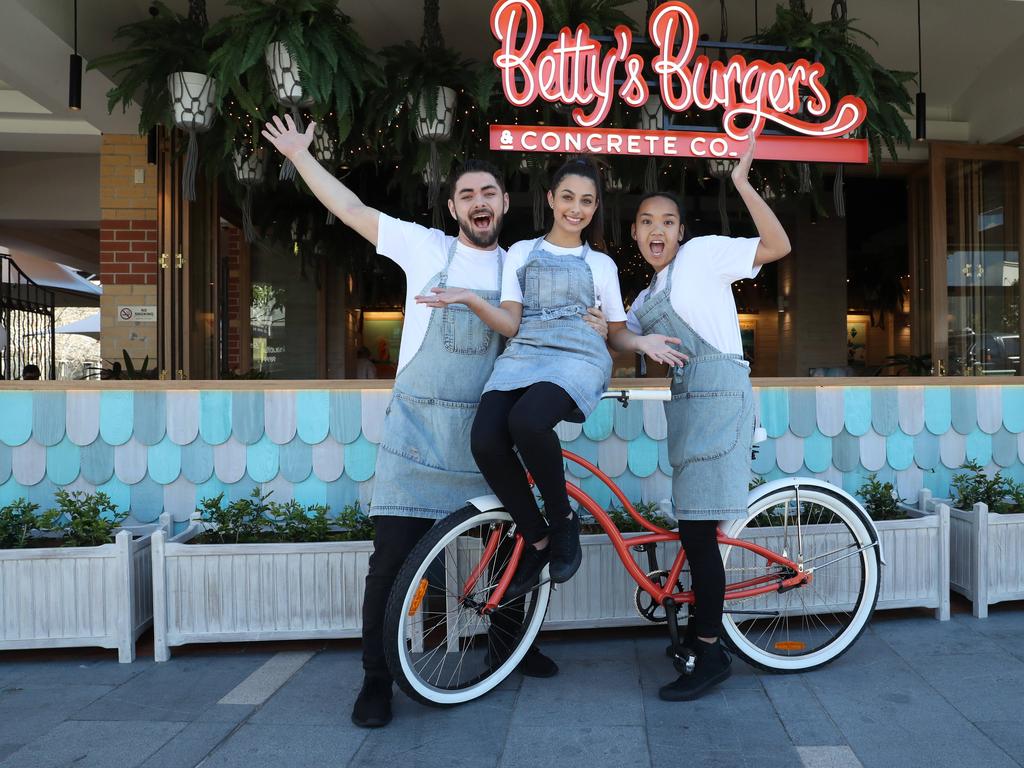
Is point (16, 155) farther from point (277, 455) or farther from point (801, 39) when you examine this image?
point (801, 39)

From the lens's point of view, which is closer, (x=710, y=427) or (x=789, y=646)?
(x=710, y=427)

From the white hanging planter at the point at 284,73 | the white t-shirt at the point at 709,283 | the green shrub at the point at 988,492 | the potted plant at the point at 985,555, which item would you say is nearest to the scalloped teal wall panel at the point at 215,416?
the white hanging planter at the point at 284,73

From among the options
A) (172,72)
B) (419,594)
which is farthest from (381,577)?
(172,72)

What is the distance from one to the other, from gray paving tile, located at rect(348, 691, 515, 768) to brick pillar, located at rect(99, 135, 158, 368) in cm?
422

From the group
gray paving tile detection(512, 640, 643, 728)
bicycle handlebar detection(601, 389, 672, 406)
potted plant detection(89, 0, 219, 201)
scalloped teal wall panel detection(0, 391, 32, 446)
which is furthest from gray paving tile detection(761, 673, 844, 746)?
potted plant detection(89, 0, 219, 201)

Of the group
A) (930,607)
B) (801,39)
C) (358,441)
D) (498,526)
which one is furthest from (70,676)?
(801,39)

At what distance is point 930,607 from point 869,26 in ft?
12.4

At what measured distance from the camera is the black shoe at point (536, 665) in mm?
2410

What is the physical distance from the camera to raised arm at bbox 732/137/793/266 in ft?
7.06

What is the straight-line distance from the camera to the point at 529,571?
7.06ft

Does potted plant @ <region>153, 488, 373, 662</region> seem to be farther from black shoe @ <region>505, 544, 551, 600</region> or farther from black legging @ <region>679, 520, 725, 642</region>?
black legging @ <region>679, 520, 725, 642</region>

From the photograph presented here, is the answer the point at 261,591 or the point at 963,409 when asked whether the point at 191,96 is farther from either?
the point at 963,409

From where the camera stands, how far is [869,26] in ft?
16.1

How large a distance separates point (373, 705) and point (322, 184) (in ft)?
4.66
